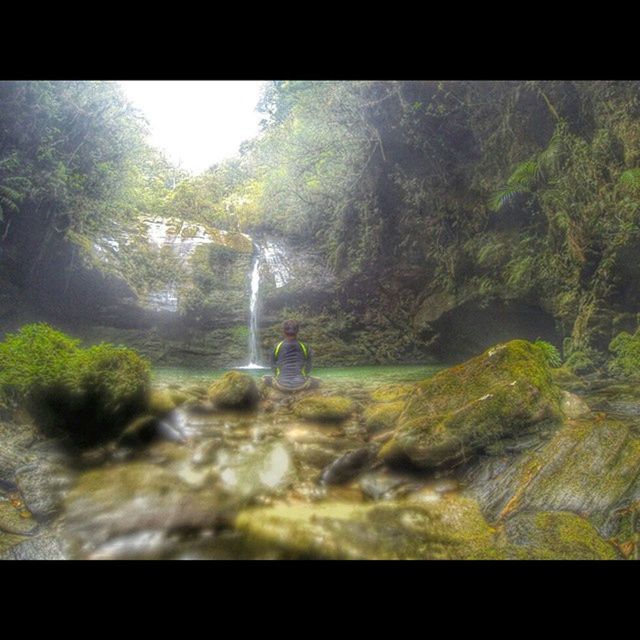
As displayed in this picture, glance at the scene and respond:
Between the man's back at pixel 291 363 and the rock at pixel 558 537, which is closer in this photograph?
A: the rock at pixel 558 537

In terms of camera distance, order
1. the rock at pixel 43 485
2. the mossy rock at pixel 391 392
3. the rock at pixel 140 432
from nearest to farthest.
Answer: the rock at pixel 43 485, the rock at pixel 140 432, the mossy rock at pixel 391 392

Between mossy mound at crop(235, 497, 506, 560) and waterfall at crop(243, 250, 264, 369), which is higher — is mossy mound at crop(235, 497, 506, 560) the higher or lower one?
the lower one

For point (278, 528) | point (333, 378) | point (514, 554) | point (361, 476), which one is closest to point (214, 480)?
point (278, 528)

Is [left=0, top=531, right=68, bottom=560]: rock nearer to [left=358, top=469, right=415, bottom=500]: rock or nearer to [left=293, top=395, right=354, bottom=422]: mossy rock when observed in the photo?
[left=293, top=395, right=354, bottom=422]: mossy rock

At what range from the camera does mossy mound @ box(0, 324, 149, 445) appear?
3.71m

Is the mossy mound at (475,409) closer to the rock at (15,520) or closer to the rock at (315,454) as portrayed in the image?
the rock at (315,454)

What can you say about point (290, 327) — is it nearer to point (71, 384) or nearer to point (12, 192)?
point (71, 384)

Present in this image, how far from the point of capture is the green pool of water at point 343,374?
427 cm

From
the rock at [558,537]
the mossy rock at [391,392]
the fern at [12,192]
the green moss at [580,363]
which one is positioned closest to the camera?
the rock at [558,537]


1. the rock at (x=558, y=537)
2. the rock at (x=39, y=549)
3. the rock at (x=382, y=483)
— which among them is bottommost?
the rock at (x=39, y=549)

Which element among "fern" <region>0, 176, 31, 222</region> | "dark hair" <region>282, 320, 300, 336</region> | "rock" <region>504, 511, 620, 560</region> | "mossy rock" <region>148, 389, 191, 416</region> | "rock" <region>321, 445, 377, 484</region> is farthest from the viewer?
"dark hair" <region>282, 320, 300, 336</region>

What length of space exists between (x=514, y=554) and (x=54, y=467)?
357cm

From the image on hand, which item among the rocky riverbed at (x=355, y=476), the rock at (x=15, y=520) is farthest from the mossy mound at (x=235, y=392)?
the rock at (x=15, y=520)

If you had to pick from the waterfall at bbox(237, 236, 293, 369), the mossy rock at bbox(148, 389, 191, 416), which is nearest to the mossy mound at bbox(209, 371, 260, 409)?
the mossy rock at bbox(148, 389, 191, 416)
